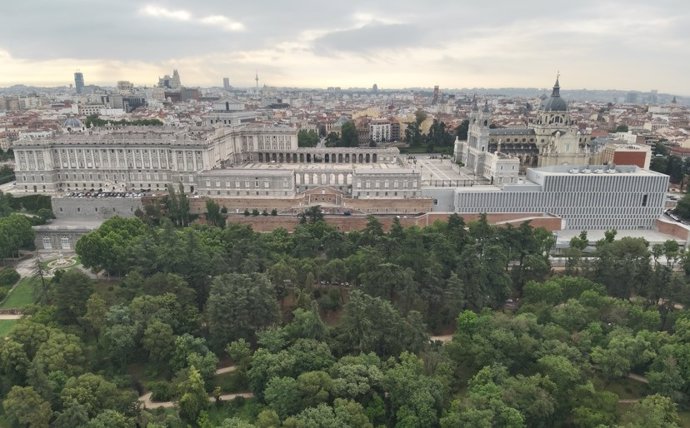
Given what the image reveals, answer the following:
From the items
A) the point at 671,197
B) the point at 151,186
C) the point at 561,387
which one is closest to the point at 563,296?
the point at 561,387

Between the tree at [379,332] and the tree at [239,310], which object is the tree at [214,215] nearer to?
the tree at [239,310]

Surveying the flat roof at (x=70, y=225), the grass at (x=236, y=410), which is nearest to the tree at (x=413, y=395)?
the grass at (x=236, y=410)

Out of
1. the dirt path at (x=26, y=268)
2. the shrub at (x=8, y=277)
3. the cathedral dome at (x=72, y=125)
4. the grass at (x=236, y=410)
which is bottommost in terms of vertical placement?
the grass at (x=236, y=410)

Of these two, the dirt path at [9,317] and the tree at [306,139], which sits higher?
the tree at [306,139]

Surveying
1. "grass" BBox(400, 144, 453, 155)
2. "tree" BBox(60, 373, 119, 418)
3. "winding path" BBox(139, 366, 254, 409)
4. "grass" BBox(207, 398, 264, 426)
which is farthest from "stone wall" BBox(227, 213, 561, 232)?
"grass" BBox(400, 144, 453, 155)

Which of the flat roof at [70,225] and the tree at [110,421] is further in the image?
the flat roof at [70,225]

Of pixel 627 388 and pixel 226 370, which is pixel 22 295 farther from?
pixel 627 388

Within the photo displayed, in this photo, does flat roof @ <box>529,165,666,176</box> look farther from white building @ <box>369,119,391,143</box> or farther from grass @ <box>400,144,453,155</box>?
white building @ <box>369,119,391,143</box>
